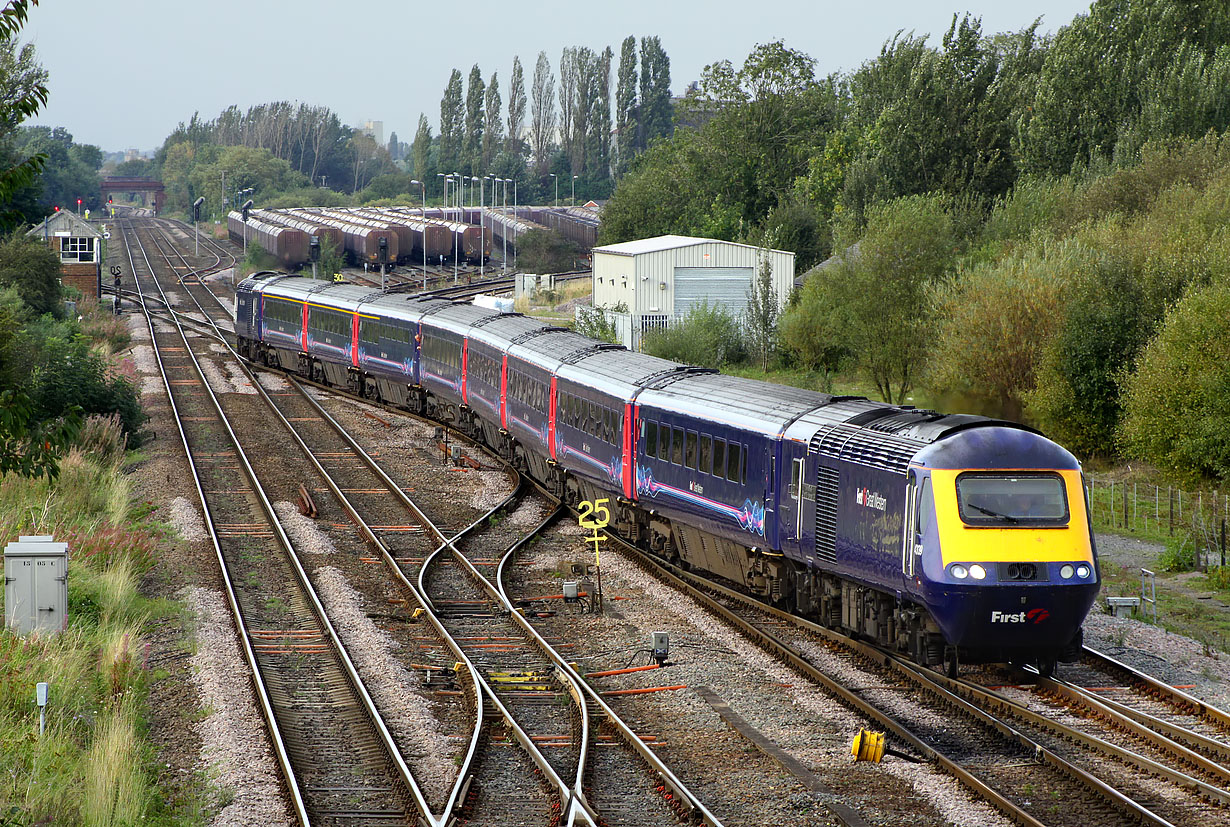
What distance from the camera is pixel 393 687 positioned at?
50.4ft

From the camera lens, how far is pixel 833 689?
14.7 meters

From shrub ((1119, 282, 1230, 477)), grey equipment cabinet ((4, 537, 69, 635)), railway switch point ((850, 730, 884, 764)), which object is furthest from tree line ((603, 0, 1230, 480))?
grey equipment cabinet ((4, 537, 69, 635))

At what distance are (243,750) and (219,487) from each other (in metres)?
16.2

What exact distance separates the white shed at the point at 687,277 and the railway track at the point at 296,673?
25026mm

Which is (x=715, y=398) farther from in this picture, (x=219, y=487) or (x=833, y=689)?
(x=219, y=487)

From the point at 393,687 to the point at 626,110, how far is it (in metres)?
141

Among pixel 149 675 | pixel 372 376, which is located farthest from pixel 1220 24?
pixel 149 675

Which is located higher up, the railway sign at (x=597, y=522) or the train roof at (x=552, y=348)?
the train roof at (x=552, y=348)

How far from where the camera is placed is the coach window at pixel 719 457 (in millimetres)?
18938

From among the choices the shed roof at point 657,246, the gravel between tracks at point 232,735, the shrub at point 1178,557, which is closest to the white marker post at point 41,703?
the gravel between tracks at point 232,735

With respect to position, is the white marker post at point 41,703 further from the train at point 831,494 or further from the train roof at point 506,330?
the train roof at point 506,330

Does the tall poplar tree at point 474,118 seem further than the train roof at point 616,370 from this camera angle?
Yes

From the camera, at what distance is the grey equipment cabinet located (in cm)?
1636

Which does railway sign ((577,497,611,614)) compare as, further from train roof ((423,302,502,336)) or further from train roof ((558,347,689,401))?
train roof ((423,302,502,336))
